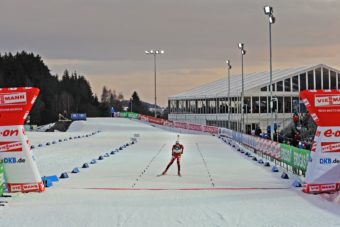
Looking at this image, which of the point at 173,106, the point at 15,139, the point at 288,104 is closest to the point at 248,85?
the point at 288,104

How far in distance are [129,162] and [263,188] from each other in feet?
34.0

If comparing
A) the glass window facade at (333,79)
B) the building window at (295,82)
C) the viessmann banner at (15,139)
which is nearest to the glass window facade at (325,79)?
the glass window facade at (333,79)

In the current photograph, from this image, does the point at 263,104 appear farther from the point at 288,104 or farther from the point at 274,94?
the point at 288,104

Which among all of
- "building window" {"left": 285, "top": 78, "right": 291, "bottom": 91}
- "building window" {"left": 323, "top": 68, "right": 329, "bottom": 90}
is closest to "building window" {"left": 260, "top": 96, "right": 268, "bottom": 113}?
"building window" {"left": 285, "top": 78, "right": 291, "bottom": 91}

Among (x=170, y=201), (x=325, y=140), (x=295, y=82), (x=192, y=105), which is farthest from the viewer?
(x=192, y=105)

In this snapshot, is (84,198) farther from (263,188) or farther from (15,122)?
(263,188)

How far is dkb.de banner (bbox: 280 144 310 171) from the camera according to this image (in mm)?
19125

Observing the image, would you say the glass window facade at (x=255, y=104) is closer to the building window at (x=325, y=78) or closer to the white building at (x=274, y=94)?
the white building at (x=274, y=94)

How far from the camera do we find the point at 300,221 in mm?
11258

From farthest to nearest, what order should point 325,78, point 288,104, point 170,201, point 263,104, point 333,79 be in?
1. point 333,79
2. point 325,78
3. point 288,104
4. point 263,104
5. point 170,201

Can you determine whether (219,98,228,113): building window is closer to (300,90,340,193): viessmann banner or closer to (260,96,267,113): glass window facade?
Answer: (260,96,267,113): glass window facade

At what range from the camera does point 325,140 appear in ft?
49.6

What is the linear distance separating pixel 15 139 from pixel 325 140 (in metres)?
8.29

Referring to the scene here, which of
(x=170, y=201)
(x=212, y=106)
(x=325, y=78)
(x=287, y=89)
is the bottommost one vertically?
(x=170, y=201)
